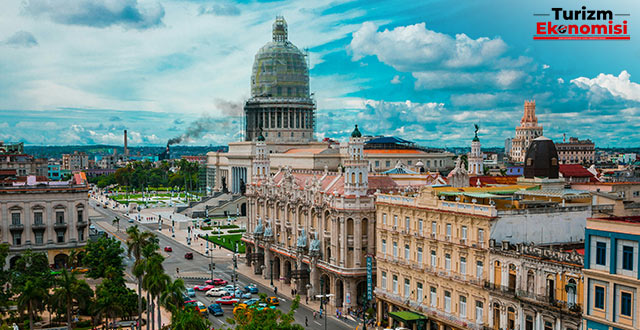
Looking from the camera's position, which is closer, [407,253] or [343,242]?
[407,253]

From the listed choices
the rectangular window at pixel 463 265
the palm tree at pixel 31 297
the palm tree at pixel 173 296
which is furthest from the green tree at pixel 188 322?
the rectangular window at pixel 463 265

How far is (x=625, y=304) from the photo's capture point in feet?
147

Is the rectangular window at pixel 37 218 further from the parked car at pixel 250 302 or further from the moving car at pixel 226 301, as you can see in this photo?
the parked car at pixel 250 302

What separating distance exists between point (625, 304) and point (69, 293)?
172 feet

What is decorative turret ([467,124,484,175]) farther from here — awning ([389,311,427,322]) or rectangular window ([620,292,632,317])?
rectangular window ([620,292,632,317])

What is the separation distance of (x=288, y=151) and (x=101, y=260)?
10792 centimetres

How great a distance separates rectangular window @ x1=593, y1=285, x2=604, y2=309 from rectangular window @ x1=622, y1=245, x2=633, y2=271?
2.77 m

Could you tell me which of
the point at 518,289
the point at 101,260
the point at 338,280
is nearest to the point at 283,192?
the point at 338,280

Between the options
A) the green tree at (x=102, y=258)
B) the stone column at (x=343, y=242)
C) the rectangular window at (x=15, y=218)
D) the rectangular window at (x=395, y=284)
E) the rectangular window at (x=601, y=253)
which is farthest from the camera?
the rectangular window at (x=15, y=218)

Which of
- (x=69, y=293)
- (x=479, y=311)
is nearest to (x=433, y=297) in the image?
(x=479, y=311)

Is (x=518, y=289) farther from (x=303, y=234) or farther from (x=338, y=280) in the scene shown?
(x=303, y=234)

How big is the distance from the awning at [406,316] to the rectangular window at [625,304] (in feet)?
82.3

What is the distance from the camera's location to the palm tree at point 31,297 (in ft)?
217

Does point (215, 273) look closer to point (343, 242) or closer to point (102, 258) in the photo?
point (102, 258)
